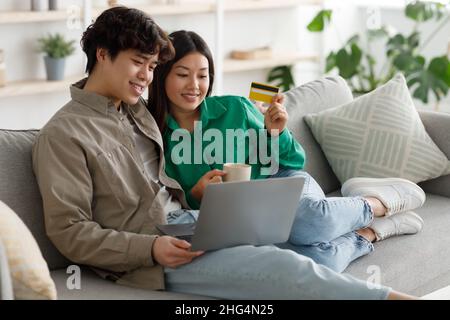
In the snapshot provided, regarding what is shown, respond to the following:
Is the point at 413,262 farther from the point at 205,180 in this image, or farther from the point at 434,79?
the point at 434,79

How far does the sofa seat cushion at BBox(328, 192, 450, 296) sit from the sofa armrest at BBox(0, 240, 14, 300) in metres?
1.06

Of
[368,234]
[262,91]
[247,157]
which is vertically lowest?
[368,234]

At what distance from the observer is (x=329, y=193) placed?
3.19 m

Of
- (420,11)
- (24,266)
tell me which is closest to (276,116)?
(24,266)

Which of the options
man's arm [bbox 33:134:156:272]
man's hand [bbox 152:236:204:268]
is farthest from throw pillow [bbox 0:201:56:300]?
man's hand [bbox 152:236:204:268]

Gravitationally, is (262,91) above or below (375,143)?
above

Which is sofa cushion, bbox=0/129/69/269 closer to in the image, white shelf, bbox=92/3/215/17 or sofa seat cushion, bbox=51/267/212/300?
sofa seat cushion, bbox=51/267/212/300

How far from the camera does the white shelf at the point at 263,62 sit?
536 centimetres

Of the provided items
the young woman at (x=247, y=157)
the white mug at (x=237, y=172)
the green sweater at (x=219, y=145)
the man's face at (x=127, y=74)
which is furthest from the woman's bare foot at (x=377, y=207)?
the man's face at (x=127, y=74)

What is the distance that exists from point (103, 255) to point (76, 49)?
2768mm

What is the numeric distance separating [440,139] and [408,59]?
6.79ft

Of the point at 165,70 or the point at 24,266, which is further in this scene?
the point at 165,70

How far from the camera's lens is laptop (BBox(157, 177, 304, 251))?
2.05 metres

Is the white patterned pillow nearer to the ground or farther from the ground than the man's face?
nearer to the ground
